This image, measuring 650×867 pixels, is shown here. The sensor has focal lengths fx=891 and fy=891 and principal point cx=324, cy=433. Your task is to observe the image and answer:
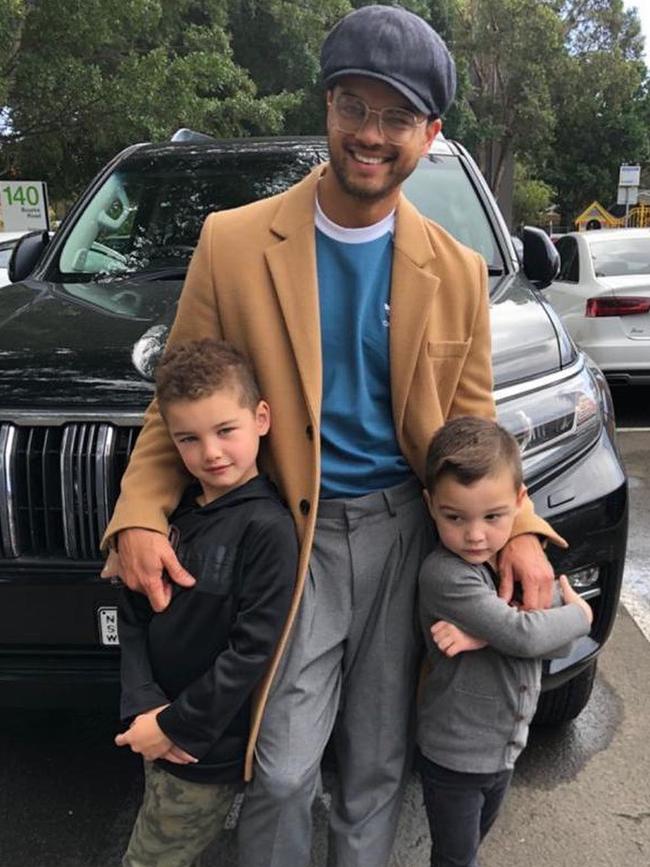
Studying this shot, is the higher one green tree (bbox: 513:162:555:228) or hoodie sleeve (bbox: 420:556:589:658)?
green tree (bbox: 513:162:555:228)

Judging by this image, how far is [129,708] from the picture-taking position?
1.71 meters

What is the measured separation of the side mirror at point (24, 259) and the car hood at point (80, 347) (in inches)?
21.4

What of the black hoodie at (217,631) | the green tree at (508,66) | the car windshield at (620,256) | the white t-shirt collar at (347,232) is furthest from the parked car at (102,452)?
the green tree at (508,66)

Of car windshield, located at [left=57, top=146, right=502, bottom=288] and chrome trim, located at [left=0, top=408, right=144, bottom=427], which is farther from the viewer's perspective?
car windshield, located at [left=57, top=146, right=502, bottom=288]

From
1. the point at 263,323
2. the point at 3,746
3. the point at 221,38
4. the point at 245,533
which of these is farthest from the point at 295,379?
the point at 221,38

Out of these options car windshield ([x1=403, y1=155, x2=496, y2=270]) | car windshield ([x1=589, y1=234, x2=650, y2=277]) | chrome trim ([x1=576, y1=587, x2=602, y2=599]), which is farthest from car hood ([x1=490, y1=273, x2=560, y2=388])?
car windshield ([x1=589, y1=234, x2=650, y2=277])

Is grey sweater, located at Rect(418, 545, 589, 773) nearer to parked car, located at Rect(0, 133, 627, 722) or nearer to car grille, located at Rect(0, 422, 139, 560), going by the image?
parked car, located at Rect(0, 133, 627, 722)

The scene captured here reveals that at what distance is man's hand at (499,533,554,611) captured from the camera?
5.79ft

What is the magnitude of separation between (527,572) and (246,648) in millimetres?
572

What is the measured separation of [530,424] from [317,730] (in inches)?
39.9

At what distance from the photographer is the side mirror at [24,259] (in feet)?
11.5

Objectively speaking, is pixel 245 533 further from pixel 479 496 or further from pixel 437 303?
pixel 437 303

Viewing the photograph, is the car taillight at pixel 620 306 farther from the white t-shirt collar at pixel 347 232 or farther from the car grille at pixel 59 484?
the white t-shirt collar at pixel 347 232

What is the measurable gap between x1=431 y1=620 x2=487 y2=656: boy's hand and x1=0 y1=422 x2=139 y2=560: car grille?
0.85 metres
